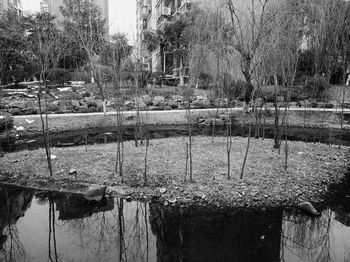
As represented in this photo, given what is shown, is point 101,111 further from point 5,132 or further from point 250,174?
point 250,174

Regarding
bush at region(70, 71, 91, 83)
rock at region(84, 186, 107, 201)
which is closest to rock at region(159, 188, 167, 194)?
rock at region(84, 186, 107, 201)

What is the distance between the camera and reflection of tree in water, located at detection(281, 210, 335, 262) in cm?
561

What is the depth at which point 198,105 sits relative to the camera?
2341 centimetres

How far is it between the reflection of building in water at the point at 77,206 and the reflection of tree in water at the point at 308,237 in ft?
13.2

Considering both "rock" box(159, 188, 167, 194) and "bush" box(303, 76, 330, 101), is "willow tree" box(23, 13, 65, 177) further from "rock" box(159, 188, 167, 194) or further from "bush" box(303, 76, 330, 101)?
"bush" box(303, 76, 330, 101)

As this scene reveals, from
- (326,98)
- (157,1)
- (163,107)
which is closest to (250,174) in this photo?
(163,107)

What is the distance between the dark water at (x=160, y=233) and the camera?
5566 mm

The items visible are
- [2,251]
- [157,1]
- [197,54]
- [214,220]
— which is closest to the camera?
[2,251]

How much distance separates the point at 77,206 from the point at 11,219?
1.46 meters

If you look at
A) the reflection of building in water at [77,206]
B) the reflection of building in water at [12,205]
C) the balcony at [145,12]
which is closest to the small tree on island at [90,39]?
the reflection of building in water at [12,205]

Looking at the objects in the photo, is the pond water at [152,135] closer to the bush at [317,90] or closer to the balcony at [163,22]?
the bush at [317,90]

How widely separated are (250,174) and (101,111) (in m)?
15.1

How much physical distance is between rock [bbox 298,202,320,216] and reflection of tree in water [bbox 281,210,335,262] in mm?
131

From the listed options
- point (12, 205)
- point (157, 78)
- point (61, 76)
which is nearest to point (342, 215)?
point (12, 205)
